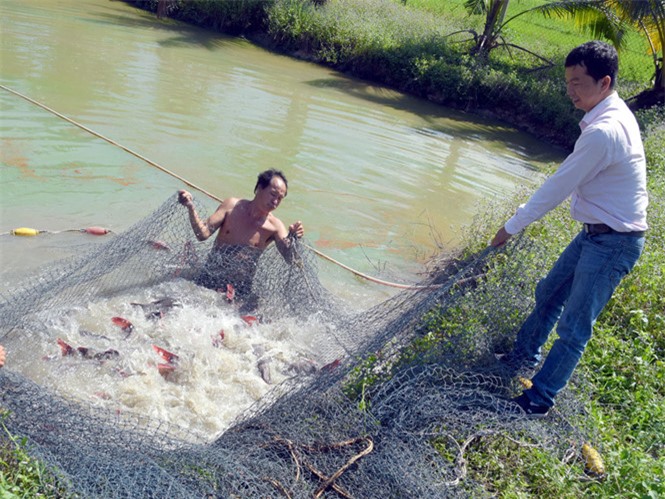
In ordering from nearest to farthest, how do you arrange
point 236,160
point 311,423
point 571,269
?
point 311,423, point 571,269, point 236,160

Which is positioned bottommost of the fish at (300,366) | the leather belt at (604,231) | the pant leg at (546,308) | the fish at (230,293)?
Result: the fish at (300,366)

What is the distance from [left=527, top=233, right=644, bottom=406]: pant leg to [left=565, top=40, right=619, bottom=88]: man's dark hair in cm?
85

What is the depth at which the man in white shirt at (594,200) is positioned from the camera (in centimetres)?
344

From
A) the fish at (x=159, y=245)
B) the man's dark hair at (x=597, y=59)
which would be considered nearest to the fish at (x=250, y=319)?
the fish at (x=159, y=245)

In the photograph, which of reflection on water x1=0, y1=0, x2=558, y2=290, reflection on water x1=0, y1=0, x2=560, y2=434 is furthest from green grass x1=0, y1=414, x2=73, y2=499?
reflection on water x1=0, y1=0, x2=558, y2=290

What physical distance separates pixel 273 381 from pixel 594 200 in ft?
9.03

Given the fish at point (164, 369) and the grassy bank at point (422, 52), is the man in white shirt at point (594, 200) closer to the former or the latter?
the fish at point (164, 369)

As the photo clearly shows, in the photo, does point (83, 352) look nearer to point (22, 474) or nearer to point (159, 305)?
point (159, 305)

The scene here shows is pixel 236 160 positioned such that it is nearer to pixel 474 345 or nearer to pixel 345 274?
pixel 345 274

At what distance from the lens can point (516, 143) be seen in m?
15.1

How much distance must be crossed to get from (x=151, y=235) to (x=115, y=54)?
10848 millimetres

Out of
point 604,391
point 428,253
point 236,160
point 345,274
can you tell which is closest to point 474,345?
point 604,391

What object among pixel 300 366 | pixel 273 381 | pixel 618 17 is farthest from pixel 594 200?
pixel 618 17

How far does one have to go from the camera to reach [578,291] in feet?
12.0
